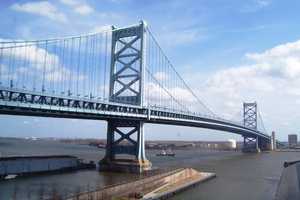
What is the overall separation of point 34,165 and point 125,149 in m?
11.4

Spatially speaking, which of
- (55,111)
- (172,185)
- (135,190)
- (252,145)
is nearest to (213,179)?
(172,185)

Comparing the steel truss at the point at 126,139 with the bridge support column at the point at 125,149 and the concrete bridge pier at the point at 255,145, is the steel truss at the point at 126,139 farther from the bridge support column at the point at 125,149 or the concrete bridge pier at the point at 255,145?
the concrete bridge pier at the point at 255,145

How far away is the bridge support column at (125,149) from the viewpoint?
47641mm

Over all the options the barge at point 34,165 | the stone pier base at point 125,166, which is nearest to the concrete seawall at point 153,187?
the stone pier base at point 125,166

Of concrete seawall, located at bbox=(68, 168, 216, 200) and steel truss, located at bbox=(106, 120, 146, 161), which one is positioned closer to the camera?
concrete seawall, located at bbox=(68, 168, 216, 200)

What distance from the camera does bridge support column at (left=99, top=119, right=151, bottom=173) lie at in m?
47.6

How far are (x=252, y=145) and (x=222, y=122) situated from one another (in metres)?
48.4

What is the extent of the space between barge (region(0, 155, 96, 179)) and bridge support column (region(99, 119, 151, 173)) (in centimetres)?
356

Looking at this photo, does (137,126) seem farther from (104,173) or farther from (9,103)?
(9,103)

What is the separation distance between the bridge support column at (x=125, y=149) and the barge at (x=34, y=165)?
356 cm

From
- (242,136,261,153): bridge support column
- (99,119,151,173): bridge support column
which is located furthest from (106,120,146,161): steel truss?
(242,136,261,153): bridge support column

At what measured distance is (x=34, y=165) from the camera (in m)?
43.7

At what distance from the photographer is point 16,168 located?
135 feet

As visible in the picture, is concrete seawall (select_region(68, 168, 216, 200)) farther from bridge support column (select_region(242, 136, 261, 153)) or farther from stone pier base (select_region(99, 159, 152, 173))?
bridge support column (select_region(242, 136, 261, 153))
